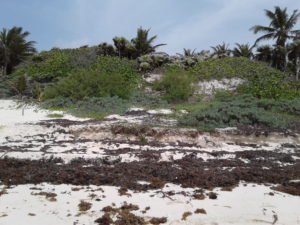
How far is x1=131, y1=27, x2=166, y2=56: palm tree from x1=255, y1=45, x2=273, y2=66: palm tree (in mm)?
12437

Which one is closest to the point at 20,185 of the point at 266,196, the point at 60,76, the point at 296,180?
the point at 266,196

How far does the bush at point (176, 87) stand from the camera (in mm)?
18156

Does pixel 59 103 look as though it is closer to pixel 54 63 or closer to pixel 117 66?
pixel 117 66

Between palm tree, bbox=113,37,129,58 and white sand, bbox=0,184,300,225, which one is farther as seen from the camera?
palm tree, bbox=113,37,129,58

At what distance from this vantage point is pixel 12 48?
28781 millimetres

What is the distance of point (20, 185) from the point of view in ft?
17.6

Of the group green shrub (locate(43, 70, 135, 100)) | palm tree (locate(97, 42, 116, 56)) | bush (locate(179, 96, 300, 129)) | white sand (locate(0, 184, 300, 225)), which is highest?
palm tree (locate(97, 42, 116, 56))

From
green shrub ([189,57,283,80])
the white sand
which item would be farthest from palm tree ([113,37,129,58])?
the white sand

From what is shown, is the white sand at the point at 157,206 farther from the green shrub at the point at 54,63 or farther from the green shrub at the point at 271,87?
the green shrub at the point at 54,63

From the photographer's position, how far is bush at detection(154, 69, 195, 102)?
18156 mm

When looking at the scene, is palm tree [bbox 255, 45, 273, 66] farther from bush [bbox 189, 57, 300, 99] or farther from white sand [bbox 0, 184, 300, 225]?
white sand [bbox 0, 184, 300, 225]

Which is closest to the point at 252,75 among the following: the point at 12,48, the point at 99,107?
the point at 99,107

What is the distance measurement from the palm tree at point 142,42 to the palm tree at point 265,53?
12437 mm

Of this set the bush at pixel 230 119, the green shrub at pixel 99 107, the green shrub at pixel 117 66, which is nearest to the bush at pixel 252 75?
the green shrub at pixel 117 66
